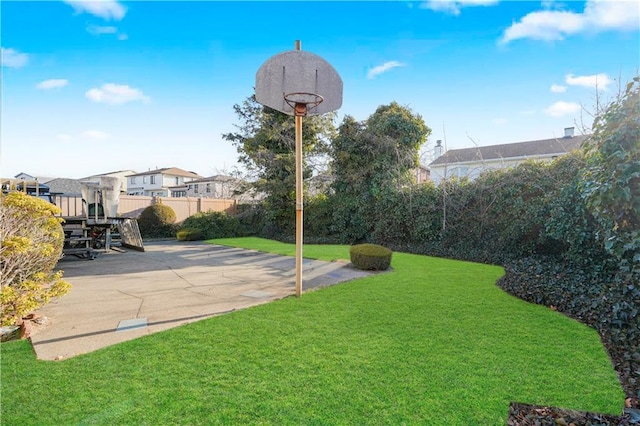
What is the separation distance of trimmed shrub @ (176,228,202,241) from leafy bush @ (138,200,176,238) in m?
1.16

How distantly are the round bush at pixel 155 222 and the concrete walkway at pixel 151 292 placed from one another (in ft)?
20.6

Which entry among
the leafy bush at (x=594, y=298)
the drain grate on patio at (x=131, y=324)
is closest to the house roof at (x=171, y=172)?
the drain grate on patio at (x=131, y=324)

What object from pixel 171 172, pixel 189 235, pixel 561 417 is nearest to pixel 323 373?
pixel 561 417

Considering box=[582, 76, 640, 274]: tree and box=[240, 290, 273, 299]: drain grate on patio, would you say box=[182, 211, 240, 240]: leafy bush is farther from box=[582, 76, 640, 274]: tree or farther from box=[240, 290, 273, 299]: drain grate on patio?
box=[582, 76, 640, 274]: tree

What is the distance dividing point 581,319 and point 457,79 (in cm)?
738

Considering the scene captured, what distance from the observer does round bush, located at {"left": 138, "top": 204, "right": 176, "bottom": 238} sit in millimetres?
15734

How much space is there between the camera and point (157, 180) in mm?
44156

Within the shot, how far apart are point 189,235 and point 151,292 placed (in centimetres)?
1016

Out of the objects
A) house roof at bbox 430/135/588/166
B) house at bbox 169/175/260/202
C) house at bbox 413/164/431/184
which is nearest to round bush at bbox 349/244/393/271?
house at bbox 413/164/431/184

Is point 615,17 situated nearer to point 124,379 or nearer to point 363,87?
point 363,87

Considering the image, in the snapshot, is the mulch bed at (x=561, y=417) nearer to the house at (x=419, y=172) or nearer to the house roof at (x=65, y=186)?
the house at (x=419, y=172)

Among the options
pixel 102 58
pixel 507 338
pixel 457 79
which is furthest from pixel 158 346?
pixel 457 79

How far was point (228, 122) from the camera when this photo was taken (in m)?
17.8

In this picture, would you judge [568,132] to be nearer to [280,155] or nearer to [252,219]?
[280,155]
